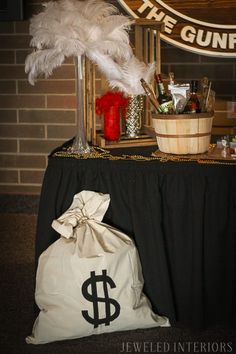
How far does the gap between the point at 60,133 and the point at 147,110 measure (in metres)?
1.32

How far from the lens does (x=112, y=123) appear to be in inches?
104

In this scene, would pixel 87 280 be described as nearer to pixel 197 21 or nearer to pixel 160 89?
pixel 160 89

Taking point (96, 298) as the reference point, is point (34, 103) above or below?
above

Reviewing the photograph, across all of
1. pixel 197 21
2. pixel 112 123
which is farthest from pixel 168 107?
pixel 197 21

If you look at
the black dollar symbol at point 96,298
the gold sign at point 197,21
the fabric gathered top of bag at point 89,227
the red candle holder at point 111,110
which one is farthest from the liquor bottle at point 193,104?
the gold sign at point 197,21

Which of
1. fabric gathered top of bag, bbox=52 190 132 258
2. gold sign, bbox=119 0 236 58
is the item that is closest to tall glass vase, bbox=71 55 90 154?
fabric gathered top of bag, bbox=52 190 132 258

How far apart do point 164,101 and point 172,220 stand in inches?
18.2

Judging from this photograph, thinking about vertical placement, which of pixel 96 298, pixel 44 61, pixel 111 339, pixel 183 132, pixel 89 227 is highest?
pixel 44 61

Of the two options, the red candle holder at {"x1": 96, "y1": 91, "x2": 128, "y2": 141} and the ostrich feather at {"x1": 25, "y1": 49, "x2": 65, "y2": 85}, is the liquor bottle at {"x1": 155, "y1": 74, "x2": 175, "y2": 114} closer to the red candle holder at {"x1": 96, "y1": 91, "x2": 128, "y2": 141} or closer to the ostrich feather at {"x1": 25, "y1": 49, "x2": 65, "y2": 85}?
the red candle holder at {"x1": 96, "y1": 91, "x2": 128, "y2": 141}

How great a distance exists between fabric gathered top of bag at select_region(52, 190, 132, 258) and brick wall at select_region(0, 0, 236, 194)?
1.59m

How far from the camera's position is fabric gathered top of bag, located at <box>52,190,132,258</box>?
2328 millimetres

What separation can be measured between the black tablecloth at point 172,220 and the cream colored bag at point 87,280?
0.07 meters

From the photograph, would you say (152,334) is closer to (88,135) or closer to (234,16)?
(88,135)

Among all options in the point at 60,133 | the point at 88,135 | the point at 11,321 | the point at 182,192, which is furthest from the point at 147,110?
the point at 60,133
